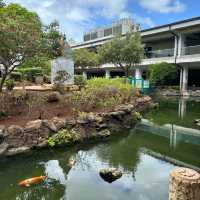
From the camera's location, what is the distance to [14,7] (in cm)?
2992

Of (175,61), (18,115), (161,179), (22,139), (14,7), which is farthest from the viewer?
(14,7)

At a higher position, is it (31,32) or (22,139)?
(31,32)

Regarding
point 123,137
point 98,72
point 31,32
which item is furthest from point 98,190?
point 98,72

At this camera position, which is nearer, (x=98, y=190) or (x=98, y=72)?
(x=98, y=190)

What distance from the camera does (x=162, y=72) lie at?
25625 millimetres

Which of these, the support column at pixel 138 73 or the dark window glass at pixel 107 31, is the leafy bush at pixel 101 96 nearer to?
the support column at pixel 138 73

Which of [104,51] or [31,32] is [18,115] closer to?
[31,32]

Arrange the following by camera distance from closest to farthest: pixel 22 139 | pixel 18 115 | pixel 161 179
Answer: pixel 161 179, pixel 22 139, pixel 18 115

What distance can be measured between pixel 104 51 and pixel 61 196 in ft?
70.9

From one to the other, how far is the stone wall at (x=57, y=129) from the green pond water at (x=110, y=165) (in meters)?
0.41

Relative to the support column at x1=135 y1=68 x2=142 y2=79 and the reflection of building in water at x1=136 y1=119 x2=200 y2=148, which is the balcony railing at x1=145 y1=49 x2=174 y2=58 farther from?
the reflection of building in water at x1=136 y1=119 x2=200 y2=148

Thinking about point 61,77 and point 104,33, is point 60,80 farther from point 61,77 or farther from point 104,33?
point 104,33

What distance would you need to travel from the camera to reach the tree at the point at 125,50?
24453 millimetres

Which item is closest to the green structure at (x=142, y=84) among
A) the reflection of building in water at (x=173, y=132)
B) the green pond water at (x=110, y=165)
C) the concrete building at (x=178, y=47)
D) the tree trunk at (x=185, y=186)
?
the concrete building at (x=178, y=47)
